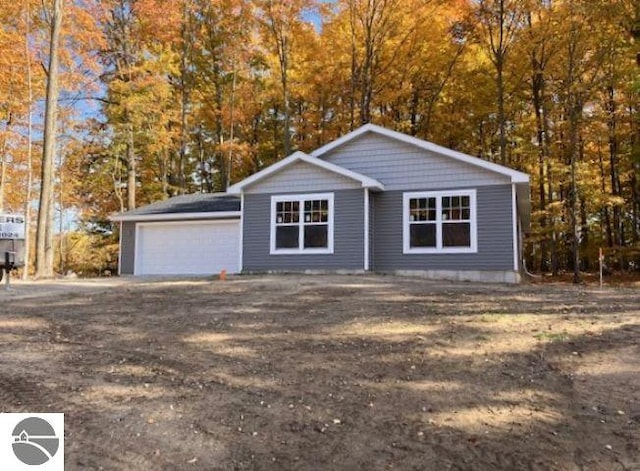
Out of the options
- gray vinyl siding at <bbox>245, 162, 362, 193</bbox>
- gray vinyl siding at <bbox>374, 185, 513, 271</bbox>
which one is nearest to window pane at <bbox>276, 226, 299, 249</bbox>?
gray vinyl siding at <bbox>245, 162, 362, 193</bbox>

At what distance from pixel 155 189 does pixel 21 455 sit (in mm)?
26693

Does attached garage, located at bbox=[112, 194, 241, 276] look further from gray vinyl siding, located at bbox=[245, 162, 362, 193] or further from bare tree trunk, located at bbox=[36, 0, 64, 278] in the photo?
bare tree trunk, located at bbox=[36, 0, 64, 278]

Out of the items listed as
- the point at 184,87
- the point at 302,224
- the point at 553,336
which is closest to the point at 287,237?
the point at 302,224

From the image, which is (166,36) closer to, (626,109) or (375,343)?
(626,109)

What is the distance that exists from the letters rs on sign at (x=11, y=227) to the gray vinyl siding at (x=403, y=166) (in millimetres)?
8512

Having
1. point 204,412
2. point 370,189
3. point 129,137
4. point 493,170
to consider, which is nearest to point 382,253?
point 370,189

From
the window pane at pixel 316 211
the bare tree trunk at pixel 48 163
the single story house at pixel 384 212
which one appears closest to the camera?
the single story house at pixel 384 212

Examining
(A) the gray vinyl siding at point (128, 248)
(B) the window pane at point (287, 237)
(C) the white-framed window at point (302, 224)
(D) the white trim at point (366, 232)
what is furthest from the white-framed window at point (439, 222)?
(A) the gray vinyl siding at point (128, 248)

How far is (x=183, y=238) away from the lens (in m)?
18.6

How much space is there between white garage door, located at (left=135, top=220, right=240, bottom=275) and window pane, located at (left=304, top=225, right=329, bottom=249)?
3.31 meters

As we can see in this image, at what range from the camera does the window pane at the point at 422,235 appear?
14875 millimetres

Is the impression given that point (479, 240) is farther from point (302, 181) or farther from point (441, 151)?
point (302, 181)

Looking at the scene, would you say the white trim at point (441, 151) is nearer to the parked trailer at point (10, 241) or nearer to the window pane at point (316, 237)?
the window pane at point (316, 237)

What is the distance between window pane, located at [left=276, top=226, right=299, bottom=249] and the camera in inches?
613
